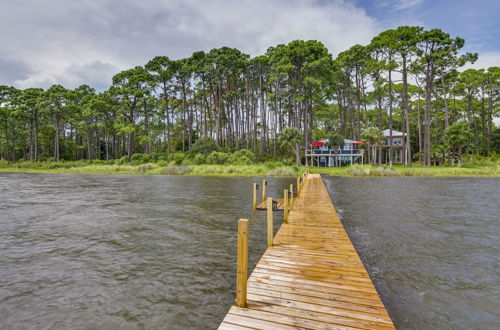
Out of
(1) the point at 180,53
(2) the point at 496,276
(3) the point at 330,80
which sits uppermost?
(1) the point at 180,53

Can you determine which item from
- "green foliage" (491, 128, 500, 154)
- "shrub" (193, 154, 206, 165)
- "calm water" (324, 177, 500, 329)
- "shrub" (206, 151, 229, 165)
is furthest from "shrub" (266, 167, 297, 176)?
"green foliage" (491, 128, 500, 154)

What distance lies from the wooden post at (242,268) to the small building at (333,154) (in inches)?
1698

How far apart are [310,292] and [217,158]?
125 ft

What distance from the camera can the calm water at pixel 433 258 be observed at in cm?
462

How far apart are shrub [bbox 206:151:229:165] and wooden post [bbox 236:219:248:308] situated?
3758 centimetres

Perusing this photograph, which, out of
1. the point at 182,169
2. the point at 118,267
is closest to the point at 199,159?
the point at 182,169

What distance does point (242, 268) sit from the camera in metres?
3.71

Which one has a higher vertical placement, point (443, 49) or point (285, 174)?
point (443, 49)

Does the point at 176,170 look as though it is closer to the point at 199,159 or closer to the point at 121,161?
the point at 199,159

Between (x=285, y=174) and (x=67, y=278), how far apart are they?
28.8 m

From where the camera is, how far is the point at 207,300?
16.2 feet

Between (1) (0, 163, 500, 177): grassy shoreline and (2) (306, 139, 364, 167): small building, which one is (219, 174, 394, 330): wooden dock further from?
(2) (306, 139, 364, 167): small building

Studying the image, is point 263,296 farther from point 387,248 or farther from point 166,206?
point 166,206

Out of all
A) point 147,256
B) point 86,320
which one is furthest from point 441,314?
point 147,256
